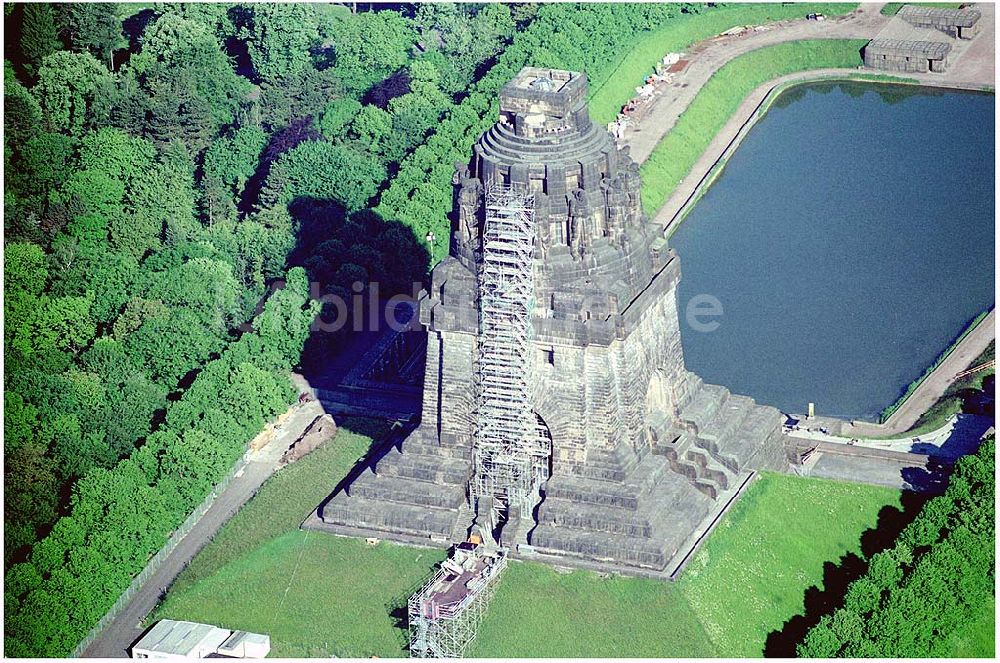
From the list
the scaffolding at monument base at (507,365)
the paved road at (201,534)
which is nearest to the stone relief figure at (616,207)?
the scaffolding at monument base at (507,365)

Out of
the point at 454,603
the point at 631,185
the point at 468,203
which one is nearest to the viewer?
the point at 454,603

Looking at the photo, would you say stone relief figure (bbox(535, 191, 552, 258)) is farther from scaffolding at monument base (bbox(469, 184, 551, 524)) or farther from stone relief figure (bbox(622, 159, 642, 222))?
stone relief figure (bbox(622, 159, 642, 222))

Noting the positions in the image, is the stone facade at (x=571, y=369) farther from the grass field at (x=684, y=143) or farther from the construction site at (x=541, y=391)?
the grass field at (x=684, y=143)

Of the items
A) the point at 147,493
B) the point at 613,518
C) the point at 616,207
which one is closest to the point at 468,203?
the point at 616,207

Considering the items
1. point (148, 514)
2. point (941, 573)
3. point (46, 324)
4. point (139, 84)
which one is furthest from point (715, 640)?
point (139, 84)

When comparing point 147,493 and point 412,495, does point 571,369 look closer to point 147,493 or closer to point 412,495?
point 412,495

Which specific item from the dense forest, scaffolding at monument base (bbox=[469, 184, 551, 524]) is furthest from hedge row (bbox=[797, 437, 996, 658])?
the dense forest
